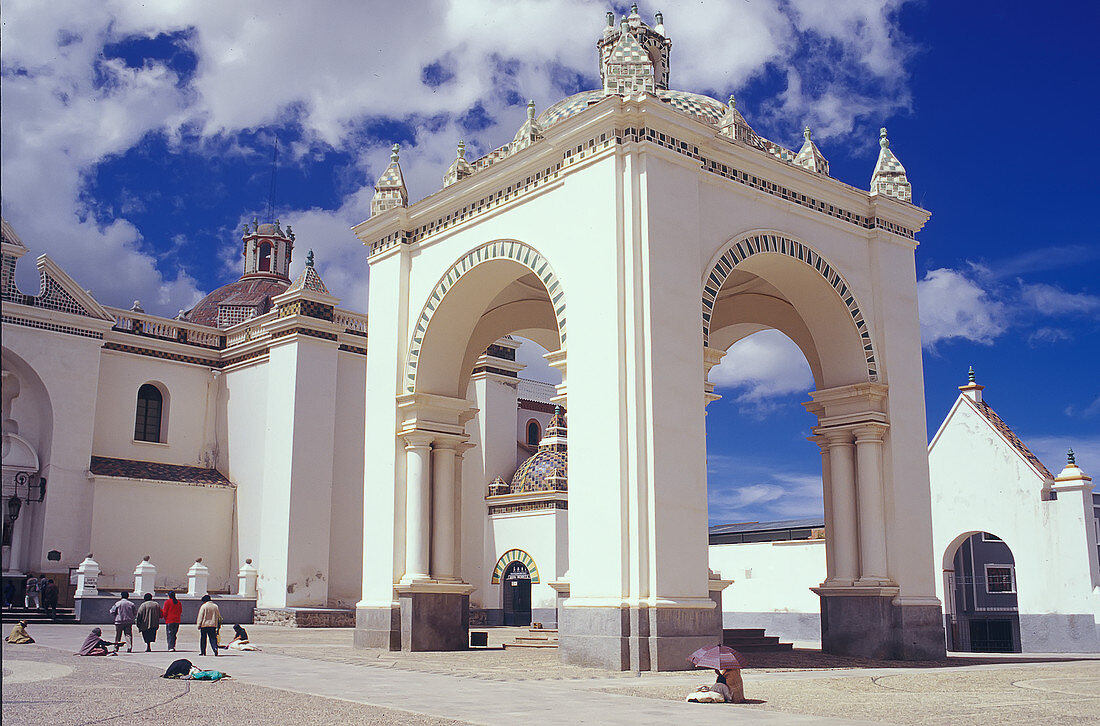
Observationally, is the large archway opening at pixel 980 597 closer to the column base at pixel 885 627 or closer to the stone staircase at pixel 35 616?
the column base at pixel 885 627

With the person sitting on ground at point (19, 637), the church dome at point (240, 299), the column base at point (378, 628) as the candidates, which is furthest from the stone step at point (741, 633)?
the church dome at point (240, 299)

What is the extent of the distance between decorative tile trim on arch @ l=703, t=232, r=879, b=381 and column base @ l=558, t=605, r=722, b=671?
9.14ft

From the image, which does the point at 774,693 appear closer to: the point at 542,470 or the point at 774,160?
the point at 774,160

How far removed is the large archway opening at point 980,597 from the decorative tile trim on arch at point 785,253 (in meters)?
6.18

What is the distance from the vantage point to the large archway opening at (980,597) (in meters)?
16.7

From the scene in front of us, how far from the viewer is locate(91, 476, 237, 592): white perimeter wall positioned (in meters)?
19.5

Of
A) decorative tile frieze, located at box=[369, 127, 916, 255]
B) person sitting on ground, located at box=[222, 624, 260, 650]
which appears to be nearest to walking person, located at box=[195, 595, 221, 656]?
person sitting on ground, located at box=[222, 624, 260, 650]

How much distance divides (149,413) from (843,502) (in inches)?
596

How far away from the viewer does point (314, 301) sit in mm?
20500

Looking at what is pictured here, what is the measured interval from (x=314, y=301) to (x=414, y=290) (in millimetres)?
8087

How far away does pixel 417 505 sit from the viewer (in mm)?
12352

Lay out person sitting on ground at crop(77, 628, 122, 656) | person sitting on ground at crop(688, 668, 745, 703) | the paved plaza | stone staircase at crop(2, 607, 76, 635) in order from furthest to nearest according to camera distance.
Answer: stone staircase at crop(2, 607, 76, 635) < person sitting on ground at crop(77, 628, 122, 656) < person sitting on ground at crop(688, 668, 745, 703) < the paved plaza

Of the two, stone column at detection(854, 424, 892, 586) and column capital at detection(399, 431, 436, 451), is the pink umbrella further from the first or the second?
column capital at detection(399, 431, 436, 451)

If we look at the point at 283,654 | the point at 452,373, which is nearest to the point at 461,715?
the point at 283,654
